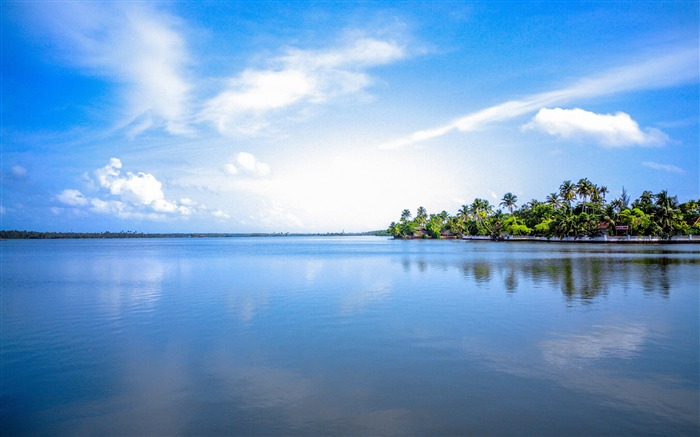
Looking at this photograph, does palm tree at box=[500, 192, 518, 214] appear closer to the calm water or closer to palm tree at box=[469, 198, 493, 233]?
palm tree at box=[469, 198, 493, 233]

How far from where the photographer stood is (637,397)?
9453 mm

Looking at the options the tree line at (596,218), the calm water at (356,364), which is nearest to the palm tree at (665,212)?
the tree line at (596,218)

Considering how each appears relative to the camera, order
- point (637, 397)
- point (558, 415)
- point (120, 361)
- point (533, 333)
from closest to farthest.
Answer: point (558, 415) < point (637, 397) < point (120, 361) < point (533, 333)

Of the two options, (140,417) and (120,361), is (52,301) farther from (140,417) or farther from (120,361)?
(140,417)

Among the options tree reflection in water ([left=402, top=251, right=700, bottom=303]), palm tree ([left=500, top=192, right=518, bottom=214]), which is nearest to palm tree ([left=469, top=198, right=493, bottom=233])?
palm tree ([left=500, top=192, right=518, bottom=214])

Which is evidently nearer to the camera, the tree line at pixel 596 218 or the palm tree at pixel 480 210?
the tree line at pixel 596 218

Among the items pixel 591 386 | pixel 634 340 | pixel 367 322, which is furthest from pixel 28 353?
pixel 634 340

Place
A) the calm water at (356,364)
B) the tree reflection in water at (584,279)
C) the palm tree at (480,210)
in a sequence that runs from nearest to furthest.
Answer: the calm water at (356,364) → the tree reflection in water at (584,279) → the palm tree at (480,210)

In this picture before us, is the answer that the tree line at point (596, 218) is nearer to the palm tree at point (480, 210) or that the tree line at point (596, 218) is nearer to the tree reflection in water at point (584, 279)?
the palm tree at point (480, 210)

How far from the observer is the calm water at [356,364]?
8.58 metres

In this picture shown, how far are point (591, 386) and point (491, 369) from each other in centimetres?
236

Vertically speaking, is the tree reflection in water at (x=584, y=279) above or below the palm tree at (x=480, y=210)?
below

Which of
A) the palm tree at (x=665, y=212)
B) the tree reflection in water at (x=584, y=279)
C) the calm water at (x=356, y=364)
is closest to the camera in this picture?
the calm water at (x=356, y=364)

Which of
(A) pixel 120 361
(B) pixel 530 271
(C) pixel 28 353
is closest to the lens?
(A) pixel 120 361
